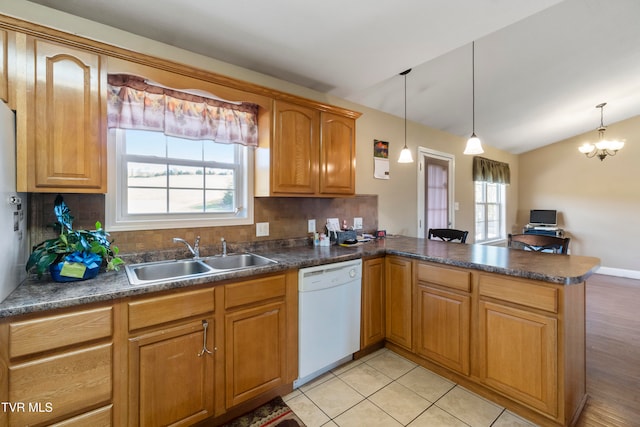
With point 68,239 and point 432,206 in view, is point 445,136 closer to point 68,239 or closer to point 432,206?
point 432,206

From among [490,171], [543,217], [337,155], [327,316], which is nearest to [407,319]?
[327,316]

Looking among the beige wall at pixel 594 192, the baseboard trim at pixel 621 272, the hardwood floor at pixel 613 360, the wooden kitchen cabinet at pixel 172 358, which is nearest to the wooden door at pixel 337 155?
the wooden kitchen cabinet at pixel 172 358

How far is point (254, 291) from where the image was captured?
1.73 m

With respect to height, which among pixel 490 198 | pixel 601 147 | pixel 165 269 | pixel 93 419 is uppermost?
pixel 601 147

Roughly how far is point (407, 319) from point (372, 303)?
299 millimetres

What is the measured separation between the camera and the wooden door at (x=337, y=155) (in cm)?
247

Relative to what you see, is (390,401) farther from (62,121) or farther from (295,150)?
(62,121)

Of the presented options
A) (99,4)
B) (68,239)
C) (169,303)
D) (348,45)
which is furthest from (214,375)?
(348,45)

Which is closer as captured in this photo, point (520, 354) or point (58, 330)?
point (58, 330)

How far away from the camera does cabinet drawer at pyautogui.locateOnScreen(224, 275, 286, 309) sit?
5.38 ft

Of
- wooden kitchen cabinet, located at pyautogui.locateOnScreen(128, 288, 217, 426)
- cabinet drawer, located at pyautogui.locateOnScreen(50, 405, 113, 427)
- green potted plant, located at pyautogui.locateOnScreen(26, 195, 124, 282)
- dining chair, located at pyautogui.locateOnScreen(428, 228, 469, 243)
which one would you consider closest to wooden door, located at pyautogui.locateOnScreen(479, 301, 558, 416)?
dining chair, located at pyautogui.locateOnScreen(428, 228, 469, 243)

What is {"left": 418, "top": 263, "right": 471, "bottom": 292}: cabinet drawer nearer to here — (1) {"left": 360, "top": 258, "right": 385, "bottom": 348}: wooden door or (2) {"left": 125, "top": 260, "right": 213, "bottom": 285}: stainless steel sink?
(1) {"left": 360, "top": 258, "right": 385, "bottom": 348}: wooden door

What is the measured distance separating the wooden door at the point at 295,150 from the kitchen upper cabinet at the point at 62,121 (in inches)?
42.3

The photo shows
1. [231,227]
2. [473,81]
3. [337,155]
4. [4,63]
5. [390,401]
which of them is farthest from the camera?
[473,81]
